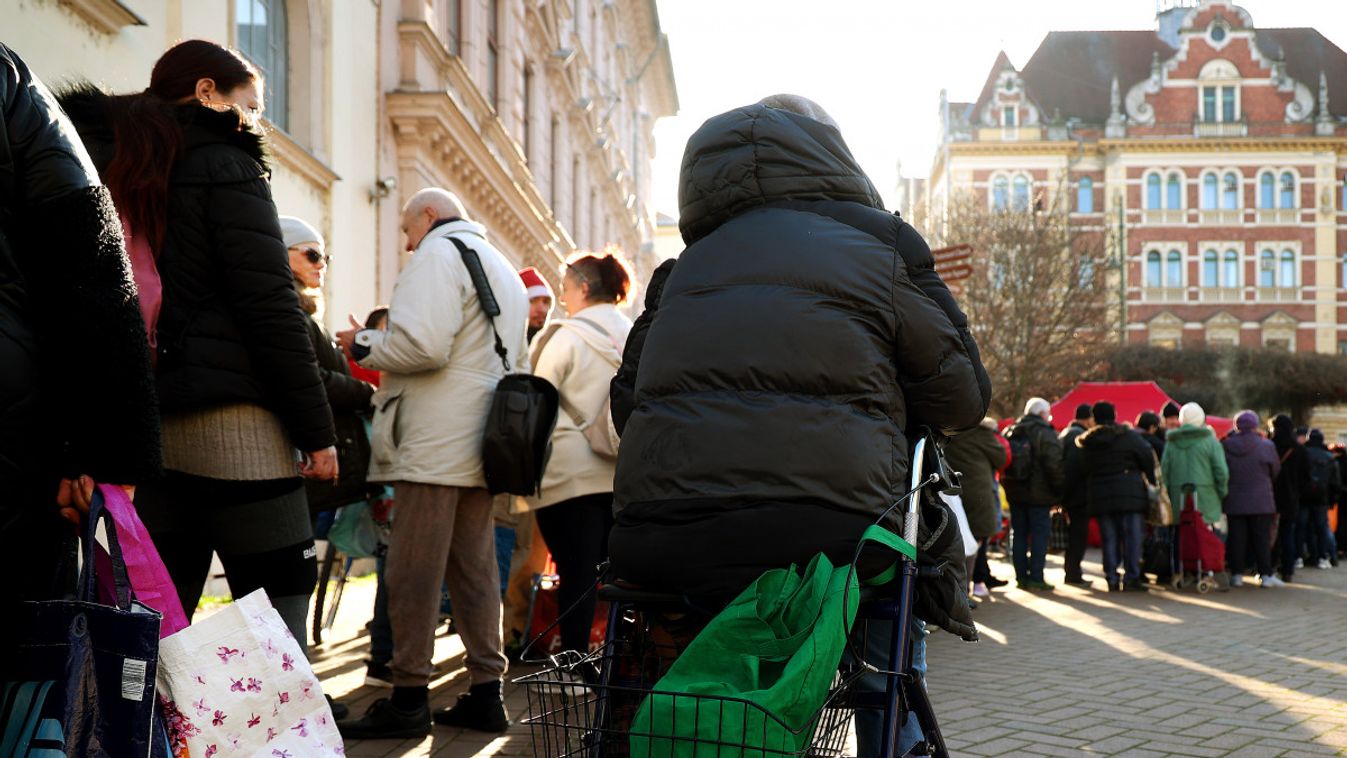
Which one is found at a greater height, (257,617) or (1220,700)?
(257,617)

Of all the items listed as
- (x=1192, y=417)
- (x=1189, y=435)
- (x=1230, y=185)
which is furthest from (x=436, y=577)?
(x=1230, y=185)

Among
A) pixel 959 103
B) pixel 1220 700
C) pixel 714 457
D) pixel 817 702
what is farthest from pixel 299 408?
pixel 959 103

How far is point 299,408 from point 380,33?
11.5 meters

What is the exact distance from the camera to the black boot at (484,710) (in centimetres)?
523

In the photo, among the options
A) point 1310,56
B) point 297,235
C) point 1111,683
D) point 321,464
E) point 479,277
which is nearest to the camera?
point 321,464

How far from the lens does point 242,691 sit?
106 inches

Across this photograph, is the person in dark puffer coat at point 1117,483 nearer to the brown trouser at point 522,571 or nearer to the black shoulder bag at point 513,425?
the brown trouser at point 522,571

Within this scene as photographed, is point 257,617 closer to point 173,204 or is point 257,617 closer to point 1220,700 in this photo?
point 173,204

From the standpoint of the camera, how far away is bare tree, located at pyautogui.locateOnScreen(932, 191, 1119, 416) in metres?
36.6

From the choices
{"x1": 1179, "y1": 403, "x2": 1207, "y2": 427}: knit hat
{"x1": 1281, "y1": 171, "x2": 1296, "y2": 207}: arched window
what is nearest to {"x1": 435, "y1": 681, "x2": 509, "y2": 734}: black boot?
{"x1": 1179, "y1": 403, "x2": 1207, "y2": 427}: knit hat

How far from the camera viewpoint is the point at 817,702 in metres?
2.37

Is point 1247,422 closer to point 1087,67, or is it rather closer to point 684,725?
point 684,725

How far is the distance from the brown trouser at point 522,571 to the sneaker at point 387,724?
97.2 inches

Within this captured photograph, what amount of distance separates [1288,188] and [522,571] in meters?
67.1
